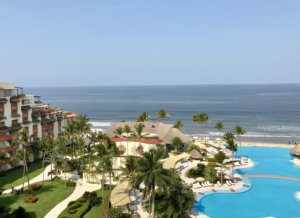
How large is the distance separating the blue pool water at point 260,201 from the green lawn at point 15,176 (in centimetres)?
3235

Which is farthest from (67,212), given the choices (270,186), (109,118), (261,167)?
(109,118)

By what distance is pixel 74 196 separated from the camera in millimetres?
43250

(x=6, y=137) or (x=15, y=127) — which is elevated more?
(x=15, y=127)

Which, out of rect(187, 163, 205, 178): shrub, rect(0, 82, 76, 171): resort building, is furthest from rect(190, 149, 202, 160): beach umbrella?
rect(0, 82, 76, 171): resort building

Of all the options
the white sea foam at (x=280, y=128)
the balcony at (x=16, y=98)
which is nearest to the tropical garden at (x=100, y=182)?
the balcony at (x=16, y=98)

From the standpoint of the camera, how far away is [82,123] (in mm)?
63000

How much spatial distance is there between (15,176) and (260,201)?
144 ft

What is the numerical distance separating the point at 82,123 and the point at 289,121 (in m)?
104

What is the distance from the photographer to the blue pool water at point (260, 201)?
3808 cm

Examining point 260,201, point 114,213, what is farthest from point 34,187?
point 260,201

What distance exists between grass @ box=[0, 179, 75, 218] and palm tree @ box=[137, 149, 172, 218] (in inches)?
640

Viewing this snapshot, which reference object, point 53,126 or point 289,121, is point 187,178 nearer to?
point 53,126

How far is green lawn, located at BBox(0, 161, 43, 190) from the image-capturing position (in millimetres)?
49287

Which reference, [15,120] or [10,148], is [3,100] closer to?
[15,120]
